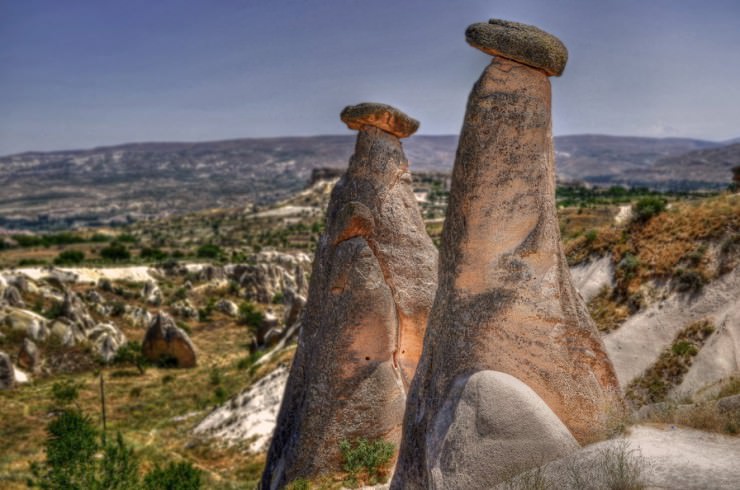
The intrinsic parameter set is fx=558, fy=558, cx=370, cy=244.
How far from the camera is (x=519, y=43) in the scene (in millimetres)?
6387

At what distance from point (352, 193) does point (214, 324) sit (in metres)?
39.0

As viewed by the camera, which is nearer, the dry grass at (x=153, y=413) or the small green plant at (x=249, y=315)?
the dry grass at (x=153, y=413)

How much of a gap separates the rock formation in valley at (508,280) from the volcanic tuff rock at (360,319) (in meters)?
2.65

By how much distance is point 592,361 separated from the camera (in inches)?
253

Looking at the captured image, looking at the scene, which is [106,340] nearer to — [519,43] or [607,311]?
[607,311]

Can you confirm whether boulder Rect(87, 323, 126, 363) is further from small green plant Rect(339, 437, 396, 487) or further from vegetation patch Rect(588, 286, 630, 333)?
small green plant Rect(339, 437, 396, 487)

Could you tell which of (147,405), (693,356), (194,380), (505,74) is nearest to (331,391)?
(505,74)

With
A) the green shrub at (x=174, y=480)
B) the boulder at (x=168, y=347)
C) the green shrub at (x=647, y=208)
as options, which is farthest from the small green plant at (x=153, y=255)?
the green shrub at (x=647, y=208)

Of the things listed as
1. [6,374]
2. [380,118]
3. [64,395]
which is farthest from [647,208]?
[6,374]

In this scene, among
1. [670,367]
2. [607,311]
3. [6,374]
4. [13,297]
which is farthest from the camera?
[13,297]

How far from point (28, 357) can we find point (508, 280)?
106ft

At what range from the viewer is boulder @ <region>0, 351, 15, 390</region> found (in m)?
27.6

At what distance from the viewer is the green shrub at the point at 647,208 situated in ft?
56.0

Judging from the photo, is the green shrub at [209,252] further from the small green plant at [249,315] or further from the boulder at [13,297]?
the boulder at [13,297]
